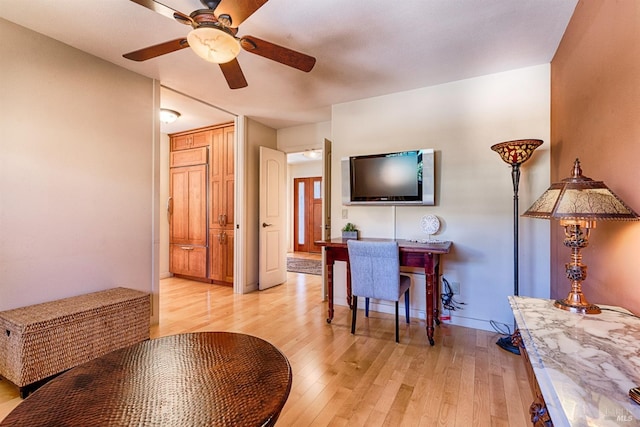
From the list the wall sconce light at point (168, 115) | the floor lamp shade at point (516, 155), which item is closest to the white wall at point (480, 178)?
the floor lamp shade at point (516, 155)

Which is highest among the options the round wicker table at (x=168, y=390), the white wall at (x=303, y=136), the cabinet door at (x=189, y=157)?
the white wall at (x=303, y=136)

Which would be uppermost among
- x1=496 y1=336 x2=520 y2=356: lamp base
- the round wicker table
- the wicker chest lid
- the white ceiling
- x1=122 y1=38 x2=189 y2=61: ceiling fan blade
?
the white ceiling

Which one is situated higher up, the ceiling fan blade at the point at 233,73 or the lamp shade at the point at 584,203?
the ceiling fan blade at the point at 233,73

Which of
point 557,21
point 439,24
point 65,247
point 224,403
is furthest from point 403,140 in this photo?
point 65,247

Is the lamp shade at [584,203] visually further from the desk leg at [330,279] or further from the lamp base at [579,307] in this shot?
the desk leg at [330,279]

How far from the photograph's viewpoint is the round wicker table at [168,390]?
0.82 metres

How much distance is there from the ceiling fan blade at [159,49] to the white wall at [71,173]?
0.91 m

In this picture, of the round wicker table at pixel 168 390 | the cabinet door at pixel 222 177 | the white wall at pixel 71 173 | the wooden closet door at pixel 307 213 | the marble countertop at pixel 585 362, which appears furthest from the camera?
the wooden closet door at pixel 307 213

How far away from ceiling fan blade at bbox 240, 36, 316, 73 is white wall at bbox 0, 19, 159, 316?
159cm

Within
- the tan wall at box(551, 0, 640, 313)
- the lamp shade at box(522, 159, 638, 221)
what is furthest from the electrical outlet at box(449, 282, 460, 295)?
the lamp shade at box(522, 159, 638, 221)

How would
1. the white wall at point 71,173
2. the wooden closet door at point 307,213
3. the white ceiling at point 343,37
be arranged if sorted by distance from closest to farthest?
the white ceiling at point 343,37
the white wall at point 71,173
the wooden closet door at point 307,213

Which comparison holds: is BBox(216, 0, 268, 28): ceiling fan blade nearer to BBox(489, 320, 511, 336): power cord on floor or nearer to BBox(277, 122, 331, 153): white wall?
BBox(277, 122, 331, 153): white wall

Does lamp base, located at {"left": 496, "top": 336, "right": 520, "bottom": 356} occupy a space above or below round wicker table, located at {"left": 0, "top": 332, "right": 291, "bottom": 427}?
below

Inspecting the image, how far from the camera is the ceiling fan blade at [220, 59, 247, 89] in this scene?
1862 millimetres
